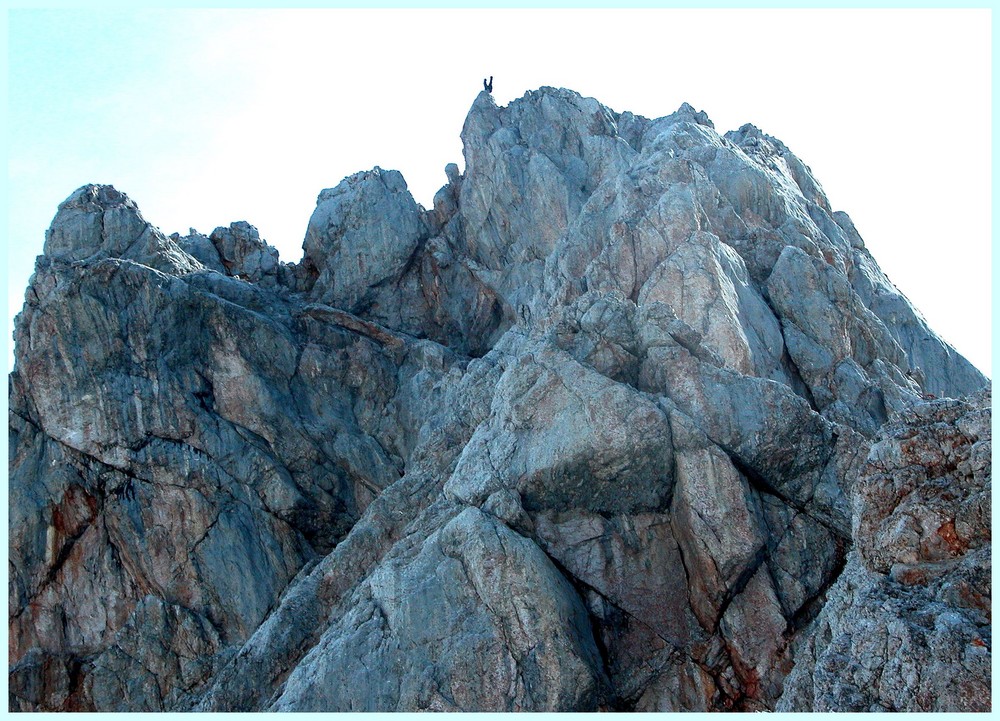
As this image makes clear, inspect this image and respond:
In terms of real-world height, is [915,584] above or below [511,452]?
below

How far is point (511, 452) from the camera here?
3475 cm

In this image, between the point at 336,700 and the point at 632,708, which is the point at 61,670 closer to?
the point at 336,700

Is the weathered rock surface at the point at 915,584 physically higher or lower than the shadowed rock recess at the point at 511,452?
lower

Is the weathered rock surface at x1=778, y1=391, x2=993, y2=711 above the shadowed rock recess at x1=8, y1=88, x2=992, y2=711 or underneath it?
underneath

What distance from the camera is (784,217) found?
4962 cm

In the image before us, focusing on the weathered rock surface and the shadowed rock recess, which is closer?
the weathered rock surface

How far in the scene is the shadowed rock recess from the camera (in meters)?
29.2

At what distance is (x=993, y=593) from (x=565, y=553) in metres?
14.9

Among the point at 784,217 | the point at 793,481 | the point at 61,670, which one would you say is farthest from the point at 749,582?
the point at 61,670

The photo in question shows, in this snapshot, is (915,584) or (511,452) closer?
(915,584)

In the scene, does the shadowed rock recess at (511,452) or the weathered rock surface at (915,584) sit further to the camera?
the shadowed rock recess at (511,452)

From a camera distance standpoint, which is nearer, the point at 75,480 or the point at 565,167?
the point at 75,480

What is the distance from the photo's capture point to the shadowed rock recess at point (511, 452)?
2925 cm

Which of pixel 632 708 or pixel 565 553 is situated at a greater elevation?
pixel 565 553
